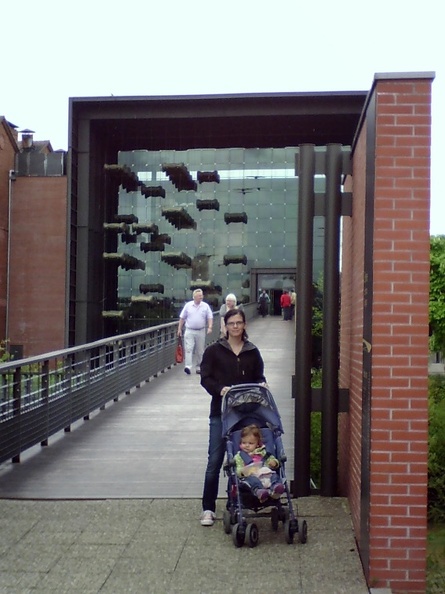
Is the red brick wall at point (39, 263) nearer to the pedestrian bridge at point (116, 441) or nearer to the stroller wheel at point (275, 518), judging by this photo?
the pedestrian bridge at point (116, 441)

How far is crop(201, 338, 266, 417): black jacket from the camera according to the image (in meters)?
7.16

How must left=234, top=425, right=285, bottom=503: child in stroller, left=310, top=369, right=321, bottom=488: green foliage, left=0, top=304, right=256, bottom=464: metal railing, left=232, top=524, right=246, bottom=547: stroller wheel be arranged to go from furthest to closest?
left=310, top=369, right=321, bottom=488: green foliage
left=0, top=304, right=256, bottom=464: metal railing
left=234, top=425, right=285, bottom=503: child in stroller
left=232, top=524, right=246, bottom=547: stroller wheel

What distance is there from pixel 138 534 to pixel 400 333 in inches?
102

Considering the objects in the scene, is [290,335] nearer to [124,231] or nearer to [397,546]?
[124,231]

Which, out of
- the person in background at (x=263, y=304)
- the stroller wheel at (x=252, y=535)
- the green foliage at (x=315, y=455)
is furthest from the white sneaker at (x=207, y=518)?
the person in background at (x=263, y=304)

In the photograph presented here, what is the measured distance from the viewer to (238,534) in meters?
6.57

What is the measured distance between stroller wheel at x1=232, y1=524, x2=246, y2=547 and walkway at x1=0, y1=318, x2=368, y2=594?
59 mm

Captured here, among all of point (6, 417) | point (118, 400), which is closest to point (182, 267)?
point (118, 400)

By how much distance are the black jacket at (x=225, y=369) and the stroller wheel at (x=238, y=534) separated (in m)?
0.97

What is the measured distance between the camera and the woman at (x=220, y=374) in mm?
7156

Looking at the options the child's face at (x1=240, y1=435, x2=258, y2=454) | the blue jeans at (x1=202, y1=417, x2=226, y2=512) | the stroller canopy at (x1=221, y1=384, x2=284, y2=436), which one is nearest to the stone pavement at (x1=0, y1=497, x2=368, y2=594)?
the blue jeans at (x1=202, y1=417, x2=226, y2=512)

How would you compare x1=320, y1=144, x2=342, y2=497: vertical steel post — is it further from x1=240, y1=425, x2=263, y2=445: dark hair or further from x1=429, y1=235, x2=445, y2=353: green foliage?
x1=429, y1=235, x2=445, y2=353: green foliage

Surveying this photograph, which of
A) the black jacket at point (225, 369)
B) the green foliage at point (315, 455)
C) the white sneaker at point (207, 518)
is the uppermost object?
the black jacket at point (225, 369)

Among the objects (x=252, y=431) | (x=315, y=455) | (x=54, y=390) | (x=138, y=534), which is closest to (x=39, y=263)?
(x=315, y=455)
